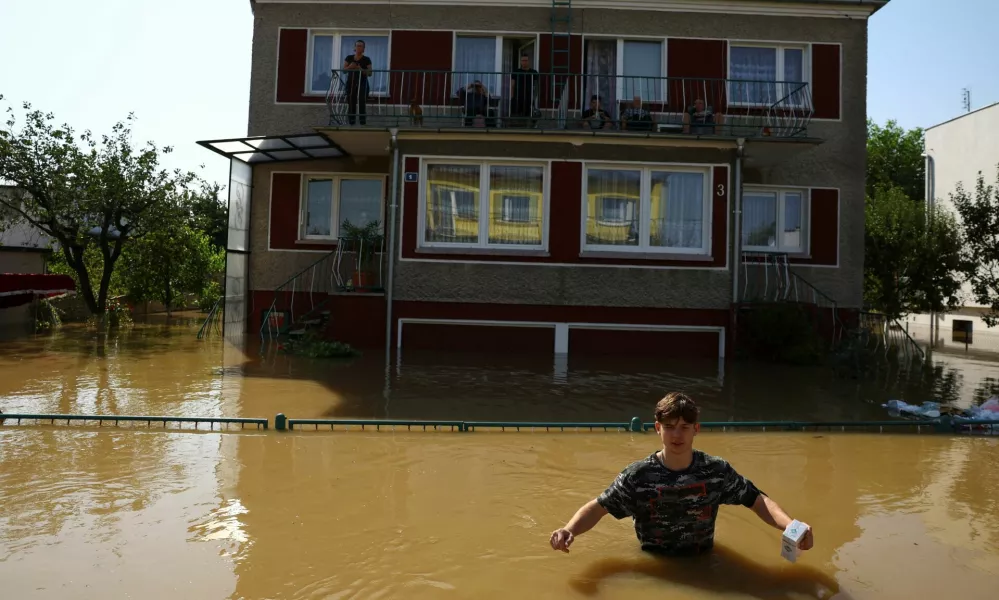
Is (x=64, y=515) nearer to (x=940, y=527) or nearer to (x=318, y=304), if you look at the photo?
(x=940, y=527)

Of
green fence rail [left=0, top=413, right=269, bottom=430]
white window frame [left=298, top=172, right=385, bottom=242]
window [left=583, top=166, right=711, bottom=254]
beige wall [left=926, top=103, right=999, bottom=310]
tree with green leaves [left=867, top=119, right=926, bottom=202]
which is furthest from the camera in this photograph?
tree with green leaves [left=867, top=119, right=926, bottom=202]

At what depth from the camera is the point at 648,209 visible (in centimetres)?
1312

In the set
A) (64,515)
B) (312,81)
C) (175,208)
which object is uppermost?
(312,81)

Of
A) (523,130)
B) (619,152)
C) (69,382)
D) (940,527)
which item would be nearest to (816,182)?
(619,152)

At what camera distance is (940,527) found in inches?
155

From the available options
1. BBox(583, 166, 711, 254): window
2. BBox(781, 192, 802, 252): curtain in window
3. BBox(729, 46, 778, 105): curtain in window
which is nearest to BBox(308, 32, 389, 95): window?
BBox(583, 166, 711, 254): window

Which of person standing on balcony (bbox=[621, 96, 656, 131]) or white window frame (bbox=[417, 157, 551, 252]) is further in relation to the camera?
person standing on balcony (bbox=[621, 96, 656, 131])

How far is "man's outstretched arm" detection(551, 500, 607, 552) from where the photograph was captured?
3.18 meters

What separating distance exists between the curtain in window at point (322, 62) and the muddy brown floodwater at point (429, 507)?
29.0 ft

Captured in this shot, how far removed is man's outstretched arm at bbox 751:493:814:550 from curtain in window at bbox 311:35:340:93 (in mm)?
13496

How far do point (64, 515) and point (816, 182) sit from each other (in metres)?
14.3

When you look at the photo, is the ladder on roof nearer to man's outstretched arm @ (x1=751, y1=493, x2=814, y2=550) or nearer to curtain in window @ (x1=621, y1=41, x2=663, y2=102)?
curtain in window @ (x1=621, y1=41, x2=663, y2=102)

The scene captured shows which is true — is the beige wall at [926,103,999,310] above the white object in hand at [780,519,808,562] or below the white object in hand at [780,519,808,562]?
above

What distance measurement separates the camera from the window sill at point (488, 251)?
13.0 meters
